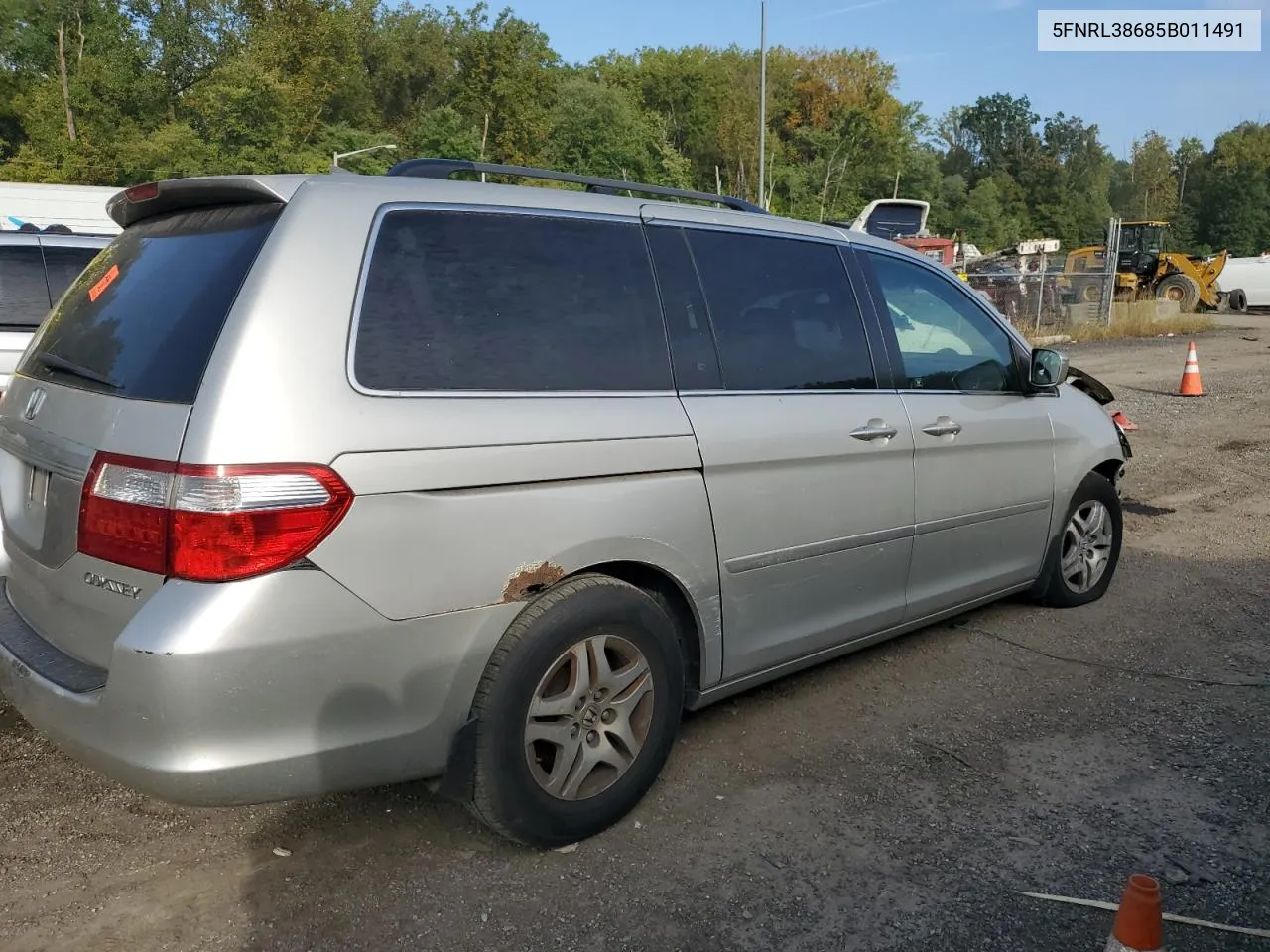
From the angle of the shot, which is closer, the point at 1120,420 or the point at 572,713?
the point at 572,713

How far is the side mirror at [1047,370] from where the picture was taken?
4.70m

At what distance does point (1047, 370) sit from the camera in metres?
4.71

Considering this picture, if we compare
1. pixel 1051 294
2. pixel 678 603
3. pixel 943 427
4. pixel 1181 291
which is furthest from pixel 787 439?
pixel 1181 291

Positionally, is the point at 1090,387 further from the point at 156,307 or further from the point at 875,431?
the point at 156,307

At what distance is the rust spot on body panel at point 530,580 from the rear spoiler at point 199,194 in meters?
1.15

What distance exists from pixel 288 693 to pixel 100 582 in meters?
0.57

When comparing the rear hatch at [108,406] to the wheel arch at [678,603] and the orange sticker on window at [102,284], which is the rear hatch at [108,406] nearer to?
the orange sticker on window at [102,284]

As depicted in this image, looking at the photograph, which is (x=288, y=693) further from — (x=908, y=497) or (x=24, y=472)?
(x=908, y=497)

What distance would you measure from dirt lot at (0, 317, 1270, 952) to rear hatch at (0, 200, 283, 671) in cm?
71

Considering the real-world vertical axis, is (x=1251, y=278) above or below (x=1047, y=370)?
above

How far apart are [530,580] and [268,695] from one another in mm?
720

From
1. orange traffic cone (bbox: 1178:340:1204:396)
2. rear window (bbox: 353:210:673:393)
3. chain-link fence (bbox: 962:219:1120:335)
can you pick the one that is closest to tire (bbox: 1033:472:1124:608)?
rear window (bbox: 353:210:673:393)

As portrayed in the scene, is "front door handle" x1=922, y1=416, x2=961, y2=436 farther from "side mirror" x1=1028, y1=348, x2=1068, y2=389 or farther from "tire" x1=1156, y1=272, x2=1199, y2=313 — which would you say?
"tire" x1=1156, y1=272, x2=1199, y2=313

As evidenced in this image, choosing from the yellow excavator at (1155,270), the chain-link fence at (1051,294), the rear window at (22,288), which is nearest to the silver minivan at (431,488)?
the rear window at (22,288)
